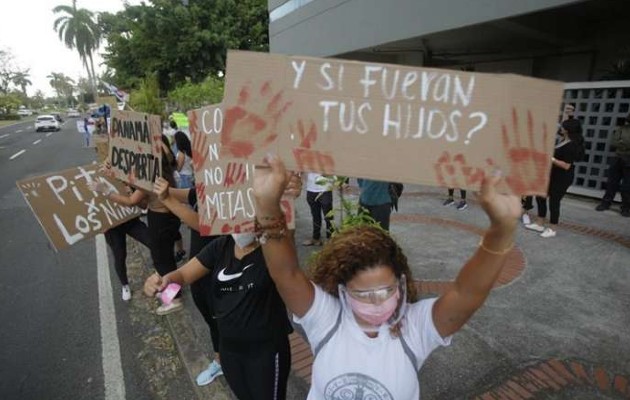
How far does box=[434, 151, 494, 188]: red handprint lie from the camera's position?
1.15m

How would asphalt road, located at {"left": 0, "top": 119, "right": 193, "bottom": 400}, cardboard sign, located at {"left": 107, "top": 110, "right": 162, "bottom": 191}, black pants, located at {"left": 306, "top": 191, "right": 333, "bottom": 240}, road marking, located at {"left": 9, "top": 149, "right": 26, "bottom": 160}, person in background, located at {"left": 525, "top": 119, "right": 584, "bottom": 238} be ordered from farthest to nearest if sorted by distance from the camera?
1. road marking, located at {"left": 9, "top": 149, "right": 26, "bottom": 160}
2. black pants, located at {"left": 306, "top": 191, "right": 333, "bottom": 240}
3. person in background, located at {"left": 525, "top": 119, "right": 584, "bottom": 238}
4. asphalt road, located at {"left": 0, "top": 119, "right": 193, "bottom": 400}
5. cardboard sign, located at {"left": 107, "top": 110, "right": 162, "bottom": 191}

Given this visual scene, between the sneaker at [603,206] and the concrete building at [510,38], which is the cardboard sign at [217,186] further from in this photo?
the concrete building at [510,38]

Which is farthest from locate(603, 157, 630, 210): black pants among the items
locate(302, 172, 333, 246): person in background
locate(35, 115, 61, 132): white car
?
locate(35, 115, 61, 132): white car

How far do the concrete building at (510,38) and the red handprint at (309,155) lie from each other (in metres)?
8.18

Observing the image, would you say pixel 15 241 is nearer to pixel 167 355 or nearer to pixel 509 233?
pixel 167 355

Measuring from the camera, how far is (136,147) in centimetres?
297

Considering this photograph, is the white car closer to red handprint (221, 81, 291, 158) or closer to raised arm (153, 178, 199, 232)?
raised arm (153, 178, 199, 232)

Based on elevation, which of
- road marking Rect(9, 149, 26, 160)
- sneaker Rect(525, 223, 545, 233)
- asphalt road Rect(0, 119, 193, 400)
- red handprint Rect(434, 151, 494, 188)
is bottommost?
road marking Rect(9, 149, 26, 160)

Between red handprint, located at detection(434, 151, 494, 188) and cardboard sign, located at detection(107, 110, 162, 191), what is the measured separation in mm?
2188

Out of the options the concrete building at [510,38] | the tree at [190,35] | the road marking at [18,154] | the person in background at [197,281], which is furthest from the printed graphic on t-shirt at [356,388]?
the tree at [190,35]

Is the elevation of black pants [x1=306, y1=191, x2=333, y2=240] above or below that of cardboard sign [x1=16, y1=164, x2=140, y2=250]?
below

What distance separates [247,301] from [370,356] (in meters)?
0.87

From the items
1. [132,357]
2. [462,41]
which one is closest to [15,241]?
[132,357]

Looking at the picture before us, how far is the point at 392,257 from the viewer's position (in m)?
1.55
